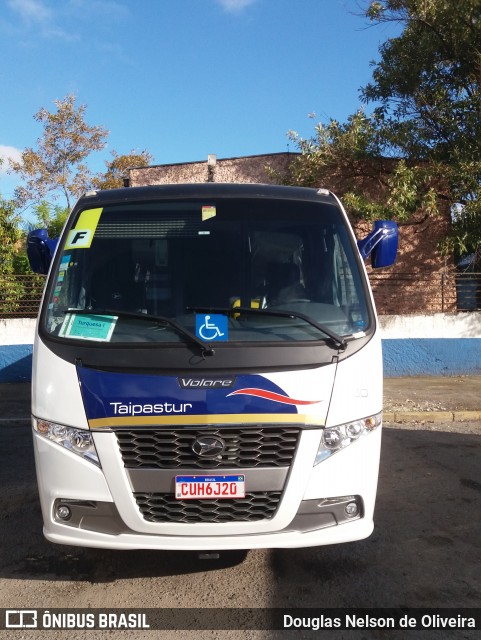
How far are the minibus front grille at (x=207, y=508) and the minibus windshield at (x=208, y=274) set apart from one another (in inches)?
32.8

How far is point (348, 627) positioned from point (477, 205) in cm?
1089

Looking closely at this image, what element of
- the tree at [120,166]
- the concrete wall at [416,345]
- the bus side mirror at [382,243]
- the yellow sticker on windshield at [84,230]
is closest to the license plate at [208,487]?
the yellow sticker on windshield at [84,230]

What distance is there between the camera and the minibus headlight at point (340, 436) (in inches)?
127

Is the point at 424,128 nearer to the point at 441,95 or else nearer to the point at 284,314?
the point at 441,95

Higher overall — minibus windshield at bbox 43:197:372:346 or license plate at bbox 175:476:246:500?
minibus windshield at bbox 43:197:372:346

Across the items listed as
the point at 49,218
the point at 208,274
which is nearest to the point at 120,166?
the point at 49,218

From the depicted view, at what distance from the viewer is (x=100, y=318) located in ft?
11.5

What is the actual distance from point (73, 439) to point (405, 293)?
1238 cm

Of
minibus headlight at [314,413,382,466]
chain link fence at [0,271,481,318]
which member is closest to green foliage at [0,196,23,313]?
chain link fence at [0,271,481,318]

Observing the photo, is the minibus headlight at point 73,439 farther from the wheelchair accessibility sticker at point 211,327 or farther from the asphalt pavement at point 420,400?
the asphalt pavement at point 420,400

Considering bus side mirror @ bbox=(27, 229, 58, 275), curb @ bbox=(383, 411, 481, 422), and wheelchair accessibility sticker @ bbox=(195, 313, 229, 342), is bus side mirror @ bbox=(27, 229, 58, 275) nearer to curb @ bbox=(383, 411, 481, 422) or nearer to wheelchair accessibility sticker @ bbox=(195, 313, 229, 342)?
wheelchair accessibility sticker @ bbox=(195, 313, 229, 342)

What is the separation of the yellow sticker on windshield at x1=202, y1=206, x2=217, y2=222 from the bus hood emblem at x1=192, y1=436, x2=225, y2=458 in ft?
4.87

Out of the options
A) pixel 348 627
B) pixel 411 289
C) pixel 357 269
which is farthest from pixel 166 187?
pixel 411 289

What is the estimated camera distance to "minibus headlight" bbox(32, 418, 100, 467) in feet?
10.5
